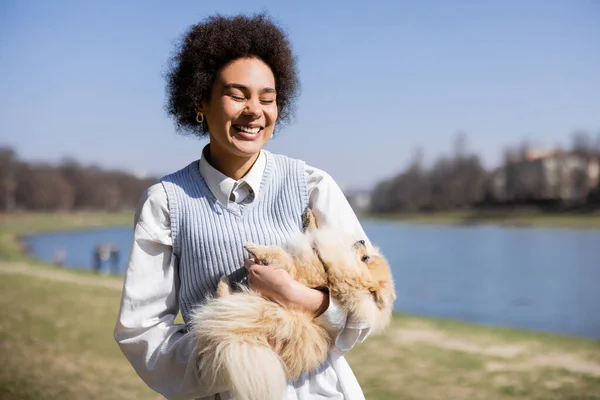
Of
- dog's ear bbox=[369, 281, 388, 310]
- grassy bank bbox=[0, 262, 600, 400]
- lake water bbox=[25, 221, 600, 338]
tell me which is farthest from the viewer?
lake water bbox=[25, 221, 600, 338]

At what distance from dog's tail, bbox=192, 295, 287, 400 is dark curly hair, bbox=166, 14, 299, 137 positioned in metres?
0.57

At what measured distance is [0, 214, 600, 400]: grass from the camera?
4867 millimetres

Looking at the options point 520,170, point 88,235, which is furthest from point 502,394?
point 88,235

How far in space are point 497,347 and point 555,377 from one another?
1174 mm

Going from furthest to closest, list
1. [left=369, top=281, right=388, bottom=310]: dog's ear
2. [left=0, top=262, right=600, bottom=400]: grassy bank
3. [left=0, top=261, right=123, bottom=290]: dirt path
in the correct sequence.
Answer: [left=0, top=261, right=123, bottom=290]: dirt path, [left=0, top=262, right=600, bottom=400]: grassy bank, [left=369, top=281, right=388, bottom=310]: dog's ear

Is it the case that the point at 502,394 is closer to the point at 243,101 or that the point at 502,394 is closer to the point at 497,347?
the point at 497,347

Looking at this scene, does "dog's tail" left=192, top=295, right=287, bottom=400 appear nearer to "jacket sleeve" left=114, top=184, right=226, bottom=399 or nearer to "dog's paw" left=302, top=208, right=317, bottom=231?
"jacket sleeve" left=114, top=184, right=226, bottom=399

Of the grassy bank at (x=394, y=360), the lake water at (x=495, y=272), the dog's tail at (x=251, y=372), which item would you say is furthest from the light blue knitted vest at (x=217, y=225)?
the lake water at (x=495, y=272)

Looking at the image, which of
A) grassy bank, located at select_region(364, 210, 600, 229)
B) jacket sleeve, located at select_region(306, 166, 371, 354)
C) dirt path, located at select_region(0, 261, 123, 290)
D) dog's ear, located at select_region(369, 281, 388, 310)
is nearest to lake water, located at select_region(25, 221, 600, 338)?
grassy bank, located at select_region(364, 210, 600, 229)

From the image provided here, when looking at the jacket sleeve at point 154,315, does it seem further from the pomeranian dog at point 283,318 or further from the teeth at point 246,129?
the teeth at point 246,129

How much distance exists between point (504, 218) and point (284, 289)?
38.5 meters

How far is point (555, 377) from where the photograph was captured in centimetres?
517

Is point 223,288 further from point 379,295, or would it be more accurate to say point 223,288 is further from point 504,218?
point 504,218

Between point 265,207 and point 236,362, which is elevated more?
point 265,207
